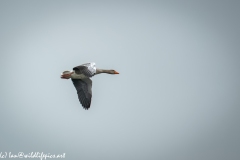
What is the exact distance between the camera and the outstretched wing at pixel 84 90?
27858 mm

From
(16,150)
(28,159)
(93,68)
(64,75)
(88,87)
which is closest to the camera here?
(93,68)

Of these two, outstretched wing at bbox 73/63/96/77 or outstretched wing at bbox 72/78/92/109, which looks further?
outstretched wing at bbox 72/78/92/109

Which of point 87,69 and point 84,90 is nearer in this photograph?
point 87,69

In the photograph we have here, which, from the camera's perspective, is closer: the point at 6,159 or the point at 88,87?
the point at 88,87

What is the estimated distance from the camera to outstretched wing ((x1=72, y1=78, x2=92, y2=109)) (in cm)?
2786

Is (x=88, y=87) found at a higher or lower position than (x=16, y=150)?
lower

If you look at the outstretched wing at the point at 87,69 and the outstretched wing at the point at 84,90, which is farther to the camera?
the outstretched wing at the point at 84,90

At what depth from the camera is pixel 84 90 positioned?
91.9 ft

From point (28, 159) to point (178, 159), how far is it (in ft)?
192

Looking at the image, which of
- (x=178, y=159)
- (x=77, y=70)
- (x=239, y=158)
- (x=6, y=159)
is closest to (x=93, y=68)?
(x=77, y=70)

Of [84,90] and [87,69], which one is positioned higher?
[87,69]

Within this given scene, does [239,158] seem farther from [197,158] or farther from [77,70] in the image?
[77,70]

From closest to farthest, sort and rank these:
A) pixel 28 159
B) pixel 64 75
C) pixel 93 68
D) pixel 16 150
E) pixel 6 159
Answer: pixel 93 68 → pixel 64 75 → pixel 6 159 → pixel 28 159 → pixel 16 150

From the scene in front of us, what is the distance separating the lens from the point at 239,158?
554 ft
